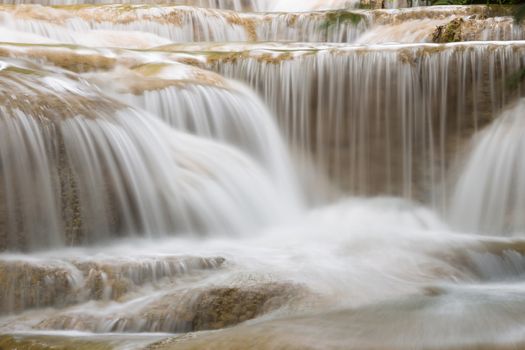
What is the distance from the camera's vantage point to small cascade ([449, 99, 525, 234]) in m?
6.97

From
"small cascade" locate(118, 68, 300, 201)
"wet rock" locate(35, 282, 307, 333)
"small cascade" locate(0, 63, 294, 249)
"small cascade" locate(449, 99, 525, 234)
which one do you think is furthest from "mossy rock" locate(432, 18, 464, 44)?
"wet rock" locate(35, 282, 307, 333)

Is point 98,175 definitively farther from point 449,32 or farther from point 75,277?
point 449,32

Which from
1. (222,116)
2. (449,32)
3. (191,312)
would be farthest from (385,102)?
(191,312)

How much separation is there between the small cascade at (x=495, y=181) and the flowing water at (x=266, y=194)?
0.7 inches

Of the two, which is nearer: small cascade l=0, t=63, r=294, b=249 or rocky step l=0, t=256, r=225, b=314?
rocky step l=0, t=256, r=225, b=314

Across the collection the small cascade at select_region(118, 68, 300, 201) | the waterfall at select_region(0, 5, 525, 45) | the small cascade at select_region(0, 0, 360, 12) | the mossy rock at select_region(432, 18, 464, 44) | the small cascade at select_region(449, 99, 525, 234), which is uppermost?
the small cascade at select_region(0, 0, 360, 12)

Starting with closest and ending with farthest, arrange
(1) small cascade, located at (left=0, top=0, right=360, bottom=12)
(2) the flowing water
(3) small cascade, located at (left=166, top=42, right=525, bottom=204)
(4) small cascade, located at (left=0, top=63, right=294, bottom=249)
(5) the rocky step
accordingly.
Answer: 1. (2) the flowing water
2. (5) the rocky step
3. (4) small cascade, located at (left=0, top=63, right=294, bottom=249)
4. (3) small cascade, located at (left=166, top=42, right=525, bottom=204)
5. (1) small cascade, located at (left=0, top=0, right=360, bottom=12)

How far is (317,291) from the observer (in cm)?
435

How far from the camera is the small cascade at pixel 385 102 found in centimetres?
760

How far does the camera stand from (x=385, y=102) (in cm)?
792

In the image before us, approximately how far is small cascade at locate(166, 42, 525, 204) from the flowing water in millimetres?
18

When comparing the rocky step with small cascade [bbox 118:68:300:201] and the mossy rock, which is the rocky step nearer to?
small cascade [bbox 118:68:300:201]

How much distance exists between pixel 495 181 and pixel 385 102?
1.63 m

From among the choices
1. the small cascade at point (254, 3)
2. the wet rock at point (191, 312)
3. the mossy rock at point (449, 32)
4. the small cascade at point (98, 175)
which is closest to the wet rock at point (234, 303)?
the wet rock at point (191, 312)
